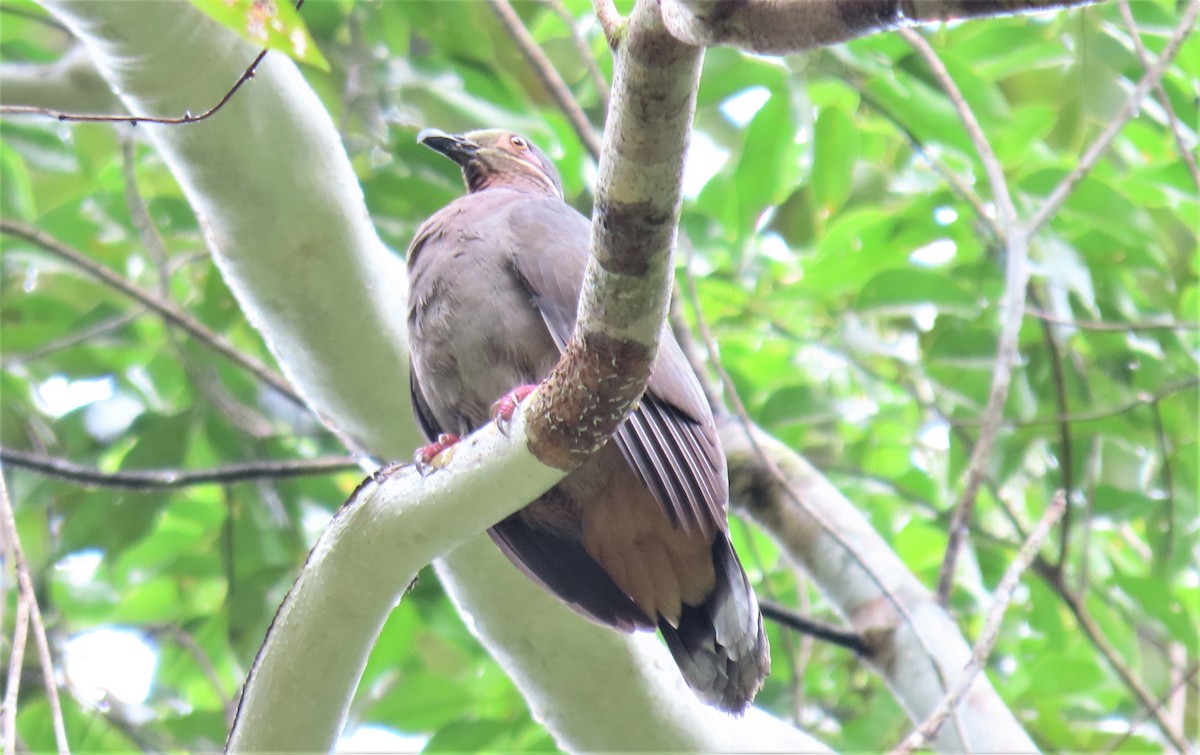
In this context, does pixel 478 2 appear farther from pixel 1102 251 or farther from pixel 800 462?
pixel 1102 251

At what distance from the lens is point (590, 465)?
9.41ft

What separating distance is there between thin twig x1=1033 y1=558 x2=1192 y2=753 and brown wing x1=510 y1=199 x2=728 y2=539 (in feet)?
4.75

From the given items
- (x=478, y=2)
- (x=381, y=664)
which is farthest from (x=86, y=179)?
(x=381, y=664)

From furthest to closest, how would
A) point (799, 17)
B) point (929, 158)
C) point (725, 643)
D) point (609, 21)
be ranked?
point (929, 158), point (725, 643), point (609, 21), point (799, 17)

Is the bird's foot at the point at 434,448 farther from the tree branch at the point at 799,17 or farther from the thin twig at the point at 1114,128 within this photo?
the thin twig at the point at 1114,128

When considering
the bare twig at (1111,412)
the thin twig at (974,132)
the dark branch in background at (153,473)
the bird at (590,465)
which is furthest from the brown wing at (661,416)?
the bare twig at (1111,412)

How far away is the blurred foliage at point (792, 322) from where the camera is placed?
390 centimetres

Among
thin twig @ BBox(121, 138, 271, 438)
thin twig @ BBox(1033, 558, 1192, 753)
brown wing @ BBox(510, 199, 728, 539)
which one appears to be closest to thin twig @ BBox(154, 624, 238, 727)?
thin twig @ BBox(121, 138, 271, 438)

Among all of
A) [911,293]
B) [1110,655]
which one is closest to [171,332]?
[911,293]

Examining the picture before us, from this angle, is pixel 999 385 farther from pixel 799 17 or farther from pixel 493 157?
pixel 799 17

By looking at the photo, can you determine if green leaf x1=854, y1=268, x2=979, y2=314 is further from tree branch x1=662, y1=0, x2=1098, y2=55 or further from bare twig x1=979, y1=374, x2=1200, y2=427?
tree branch x1=662, y1=0, x2=1098, y2=55

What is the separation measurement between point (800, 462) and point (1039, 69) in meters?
1.85

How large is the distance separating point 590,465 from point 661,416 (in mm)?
239

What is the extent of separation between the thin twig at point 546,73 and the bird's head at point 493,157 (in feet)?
0.77
